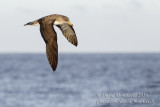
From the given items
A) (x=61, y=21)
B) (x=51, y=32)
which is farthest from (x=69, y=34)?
(x=51, y=32)

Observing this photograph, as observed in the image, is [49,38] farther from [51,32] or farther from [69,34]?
[69,34]

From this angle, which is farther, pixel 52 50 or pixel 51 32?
pixel 51 32

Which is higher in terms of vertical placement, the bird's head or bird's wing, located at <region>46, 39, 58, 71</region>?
the bird's head

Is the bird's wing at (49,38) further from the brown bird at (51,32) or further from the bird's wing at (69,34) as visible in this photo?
the bird's wing at (69,34)

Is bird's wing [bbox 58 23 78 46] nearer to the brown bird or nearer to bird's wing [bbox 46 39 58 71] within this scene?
the brown bird

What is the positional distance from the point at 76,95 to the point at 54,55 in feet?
96.9

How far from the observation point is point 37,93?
42969 mm

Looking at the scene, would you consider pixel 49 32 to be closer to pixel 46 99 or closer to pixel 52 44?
pixel 52 44

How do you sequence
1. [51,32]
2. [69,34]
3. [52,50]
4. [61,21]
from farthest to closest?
[69,34] → [61,21] → [51,32] → [52,50]

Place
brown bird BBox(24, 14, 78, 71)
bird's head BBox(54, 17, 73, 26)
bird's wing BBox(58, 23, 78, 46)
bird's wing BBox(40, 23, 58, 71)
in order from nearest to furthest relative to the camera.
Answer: brown bird BBox(24, 14, 78, 71) < bird's wing BBox(40, 23, 58, 71) < bird's head BBox(54, 17, 73, 26) < bird's wing BBox(58, 23, 78, 46)

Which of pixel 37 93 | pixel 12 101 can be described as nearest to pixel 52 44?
pixel 12 101

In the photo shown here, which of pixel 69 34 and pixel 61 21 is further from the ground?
pixel 61 21

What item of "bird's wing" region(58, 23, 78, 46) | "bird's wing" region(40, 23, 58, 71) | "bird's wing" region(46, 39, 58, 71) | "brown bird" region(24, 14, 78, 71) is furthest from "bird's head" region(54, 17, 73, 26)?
"bird's wing" region(46, 39, 58, 71)

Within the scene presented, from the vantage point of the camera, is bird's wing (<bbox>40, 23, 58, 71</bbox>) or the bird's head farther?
the bird's head
